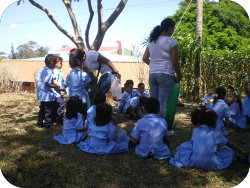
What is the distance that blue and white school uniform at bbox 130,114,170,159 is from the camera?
3.30m

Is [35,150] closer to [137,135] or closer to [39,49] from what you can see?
[137,135]

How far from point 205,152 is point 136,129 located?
920 millimetres

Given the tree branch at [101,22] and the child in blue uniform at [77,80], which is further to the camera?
the tree branch at [101,22]

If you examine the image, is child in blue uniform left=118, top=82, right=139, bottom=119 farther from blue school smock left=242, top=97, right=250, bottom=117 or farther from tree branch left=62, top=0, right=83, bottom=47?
blue school smock left=242, top=97, right=250, bottom=117

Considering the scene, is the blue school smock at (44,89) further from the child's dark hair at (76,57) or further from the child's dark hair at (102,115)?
the child's dark hair at (102,115)

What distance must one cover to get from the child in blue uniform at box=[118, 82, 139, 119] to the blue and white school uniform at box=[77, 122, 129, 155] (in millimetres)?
2290

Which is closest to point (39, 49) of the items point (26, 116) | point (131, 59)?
point (131, 59)

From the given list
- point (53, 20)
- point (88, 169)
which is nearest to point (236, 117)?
point (88, 169)

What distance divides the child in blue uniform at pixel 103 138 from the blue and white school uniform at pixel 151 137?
0.23m

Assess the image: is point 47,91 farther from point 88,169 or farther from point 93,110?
point 88,169

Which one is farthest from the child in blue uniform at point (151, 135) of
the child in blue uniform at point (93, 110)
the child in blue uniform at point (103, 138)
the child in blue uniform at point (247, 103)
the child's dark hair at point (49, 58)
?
the child in blue uniform at point (247, 103)

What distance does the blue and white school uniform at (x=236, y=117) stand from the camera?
4.90 metres

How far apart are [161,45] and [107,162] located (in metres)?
1.77

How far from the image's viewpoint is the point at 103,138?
11.6 feet
